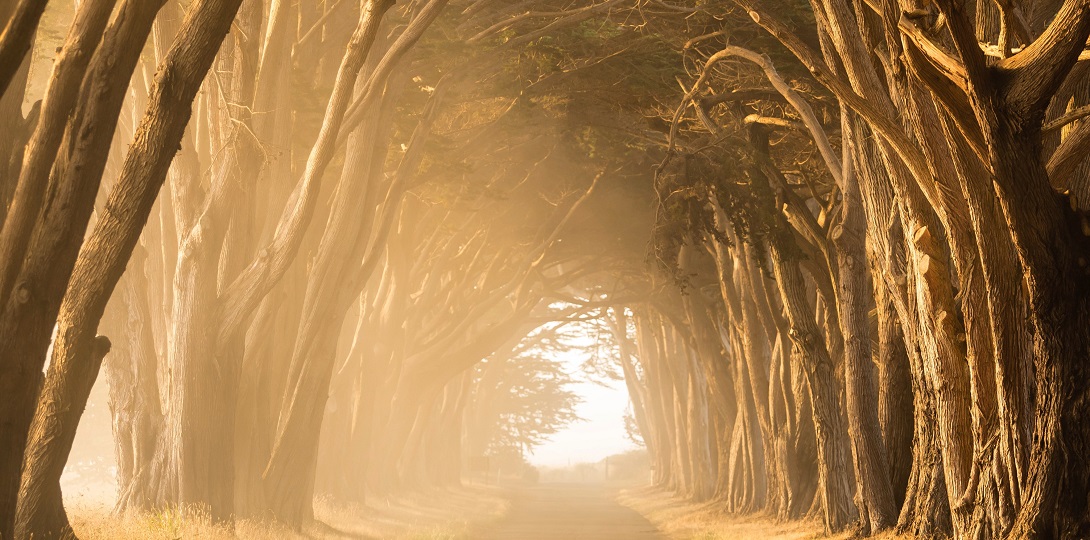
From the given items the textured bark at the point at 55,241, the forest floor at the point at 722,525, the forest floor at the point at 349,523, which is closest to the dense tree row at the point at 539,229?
the textured bark at the point at 55,241

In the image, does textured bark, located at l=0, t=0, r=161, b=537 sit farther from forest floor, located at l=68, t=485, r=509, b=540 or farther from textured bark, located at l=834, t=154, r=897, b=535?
textured bark, located at l=834, t=154, r=897, b=535

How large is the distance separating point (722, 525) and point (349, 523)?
22.4 feet

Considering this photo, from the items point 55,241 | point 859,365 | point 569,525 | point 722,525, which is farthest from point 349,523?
point 55,241

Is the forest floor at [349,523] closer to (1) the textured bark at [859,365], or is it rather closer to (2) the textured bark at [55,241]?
(2) the textured bark at [55,241]

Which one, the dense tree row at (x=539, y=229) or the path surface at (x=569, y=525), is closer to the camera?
the dense tree row at (x=539, y=229)

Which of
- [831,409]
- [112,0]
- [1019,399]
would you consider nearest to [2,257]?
[112,0]

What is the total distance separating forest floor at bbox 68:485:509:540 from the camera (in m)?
10.5

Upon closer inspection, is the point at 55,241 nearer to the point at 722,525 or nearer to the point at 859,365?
the point at 859,365

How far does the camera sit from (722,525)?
61.7ft

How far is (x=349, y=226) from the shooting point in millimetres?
14109

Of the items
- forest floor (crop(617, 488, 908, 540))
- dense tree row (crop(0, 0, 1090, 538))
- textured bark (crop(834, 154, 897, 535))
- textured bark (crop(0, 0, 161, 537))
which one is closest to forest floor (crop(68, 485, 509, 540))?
dense tree row (crop(0, 0, 1090, 538))

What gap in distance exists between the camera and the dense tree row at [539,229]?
6.77 meters

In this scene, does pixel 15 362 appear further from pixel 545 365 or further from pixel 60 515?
pixel 545 365

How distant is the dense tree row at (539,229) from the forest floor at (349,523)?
27.8 inches
